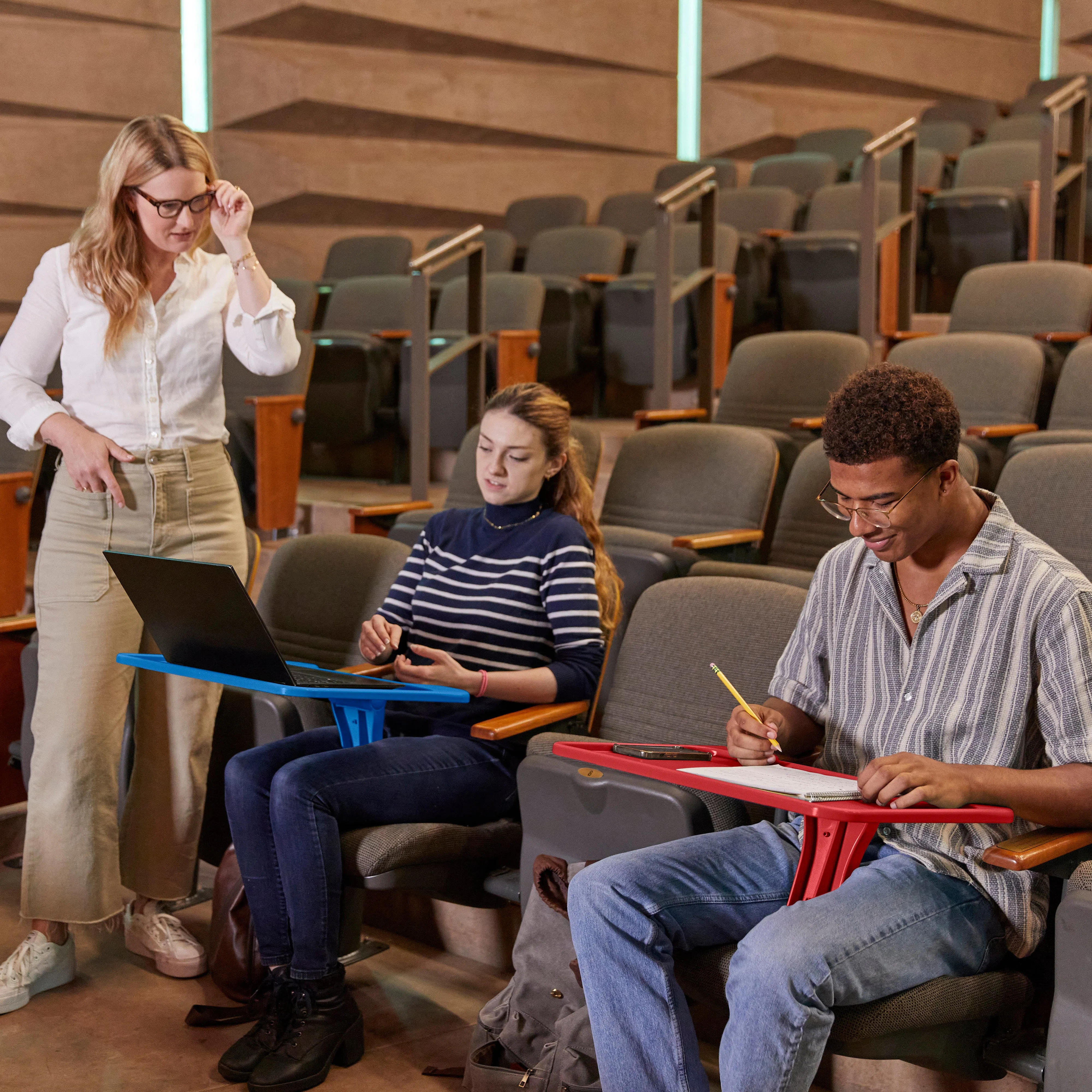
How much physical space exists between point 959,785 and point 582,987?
424 millimetres

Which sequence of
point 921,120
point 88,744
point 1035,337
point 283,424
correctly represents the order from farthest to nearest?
point 921,120, point 283,424, point 1035,337, point 88,744

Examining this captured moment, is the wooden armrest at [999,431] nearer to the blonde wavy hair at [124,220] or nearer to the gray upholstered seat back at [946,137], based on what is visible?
the blonde wavy hair at [124,220]

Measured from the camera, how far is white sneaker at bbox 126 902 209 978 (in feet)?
5.85

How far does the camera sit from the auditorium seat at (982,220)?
387 centimetres

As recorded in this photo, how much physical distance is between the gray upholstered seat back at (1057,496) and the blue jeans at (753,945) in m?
0.70

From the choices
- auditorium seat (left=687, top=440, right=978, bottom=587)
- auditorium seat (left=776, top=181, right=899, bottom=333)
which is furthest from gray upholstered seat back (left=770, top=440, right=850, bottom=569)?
auditorium seat (left=776, top=181, right=899, bottom=333)

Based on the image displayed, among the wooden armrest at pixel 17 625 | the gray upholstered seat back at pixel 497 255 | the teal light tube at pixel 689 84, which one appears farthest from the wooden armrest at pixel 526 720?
the teal light tube at pixel 689 84

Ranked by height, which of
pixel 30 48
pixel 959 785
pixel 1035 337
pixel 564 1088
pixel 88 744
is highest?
pixel 30 48

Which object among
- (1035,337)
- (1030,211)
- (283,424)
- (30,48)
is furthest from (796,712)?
(30,48)

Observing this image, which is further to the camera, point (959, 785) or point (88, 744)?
point (88, 744)

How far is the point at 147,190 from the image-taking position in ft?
5.25

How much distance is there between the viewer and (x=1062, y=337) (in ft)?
9.27

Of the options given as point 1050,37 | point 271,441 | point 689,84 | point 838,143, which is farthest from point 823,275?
point 1050,37

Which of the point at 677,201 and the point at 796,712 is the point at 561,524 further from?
the point at 677,201
